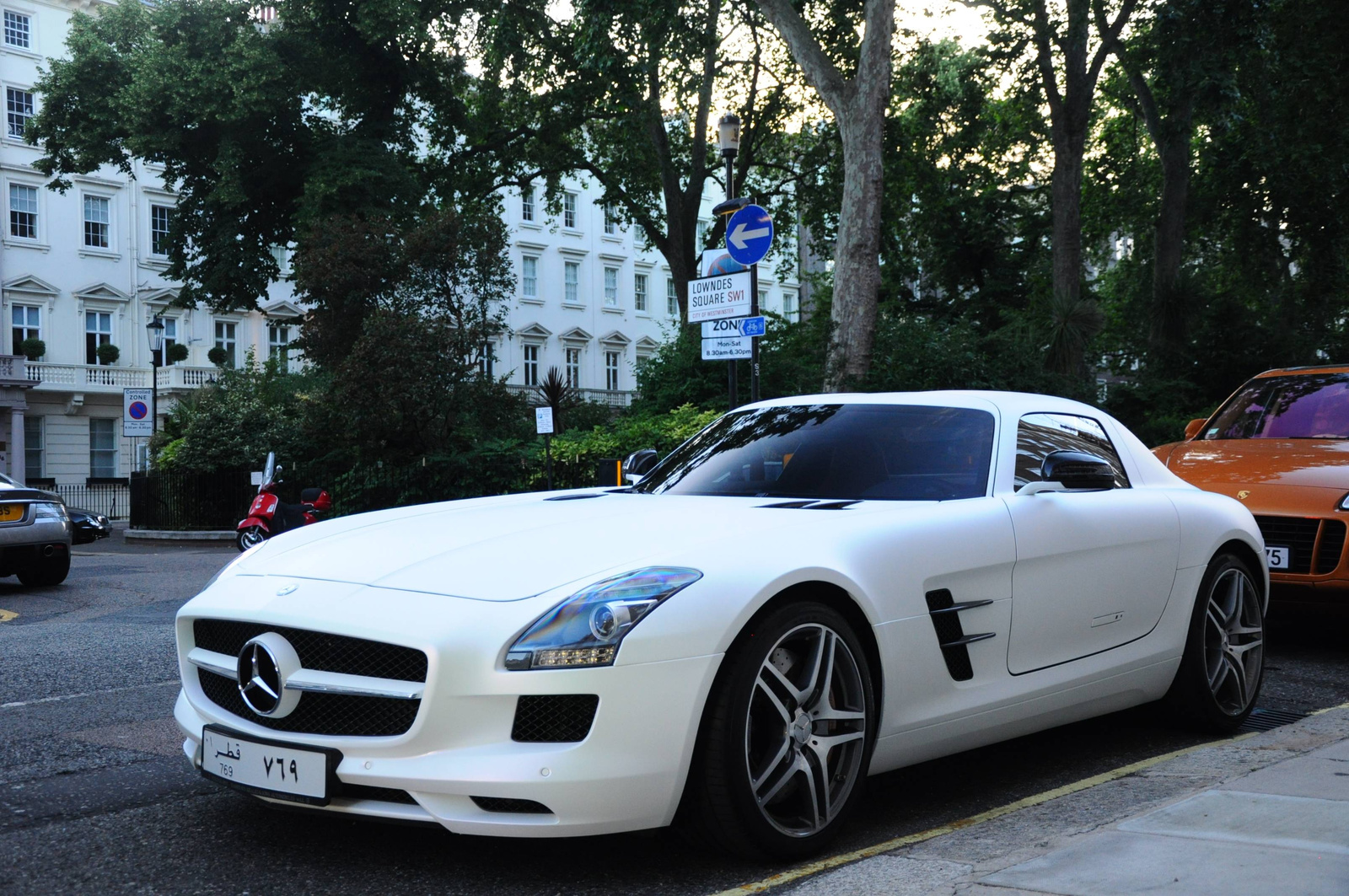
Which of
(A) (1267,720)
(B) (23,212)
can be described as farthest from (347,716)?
(B) (23,212)

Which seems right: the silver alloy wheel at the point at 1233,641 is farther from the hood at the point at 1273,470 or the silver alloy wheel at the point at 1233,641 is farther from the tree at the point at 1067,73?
the tree at the point at 1067,73

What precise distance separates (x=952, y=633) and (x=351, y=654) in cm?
193

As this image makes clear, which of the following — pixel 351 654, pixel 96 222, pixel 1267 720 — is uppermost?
pixel 96 222

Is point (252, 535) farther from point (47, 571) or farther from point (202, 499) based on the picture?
point (202, 499)

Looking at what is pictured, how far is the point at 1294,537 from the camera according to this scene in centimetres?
744

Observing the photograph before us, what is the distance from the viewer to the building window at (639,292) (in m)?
69.6

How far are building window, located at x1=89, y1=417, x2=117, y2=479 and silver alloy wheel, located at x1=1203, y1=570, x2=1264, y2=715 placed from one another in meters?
51.9

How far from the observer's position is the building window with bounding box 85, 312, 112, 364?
5088 centimetres

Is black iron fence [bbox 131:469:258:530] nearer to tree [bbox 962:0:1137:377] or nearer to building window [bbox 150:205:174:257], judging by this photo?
tree [bbox 962:0:1137:377]

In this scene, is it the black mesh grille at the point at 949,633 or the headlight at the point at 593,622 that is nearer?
the headlight at the point at 593,622

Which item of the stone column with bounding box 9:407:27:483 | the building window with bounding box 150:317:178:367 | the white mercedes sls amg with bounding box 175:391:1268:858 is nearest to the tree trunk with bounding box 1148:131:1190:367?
the white mercedes sls amg with bounding box 175:391:1268:858

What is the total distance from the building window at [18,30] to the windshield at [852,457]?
174ft

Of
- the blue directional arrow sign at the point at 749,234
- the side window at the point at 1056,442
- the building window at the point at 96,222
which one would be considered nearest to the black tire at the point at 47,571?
the blue directional arrow sign at the point at 749,234

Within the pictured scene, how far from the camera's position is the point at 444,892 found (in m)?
3.38
